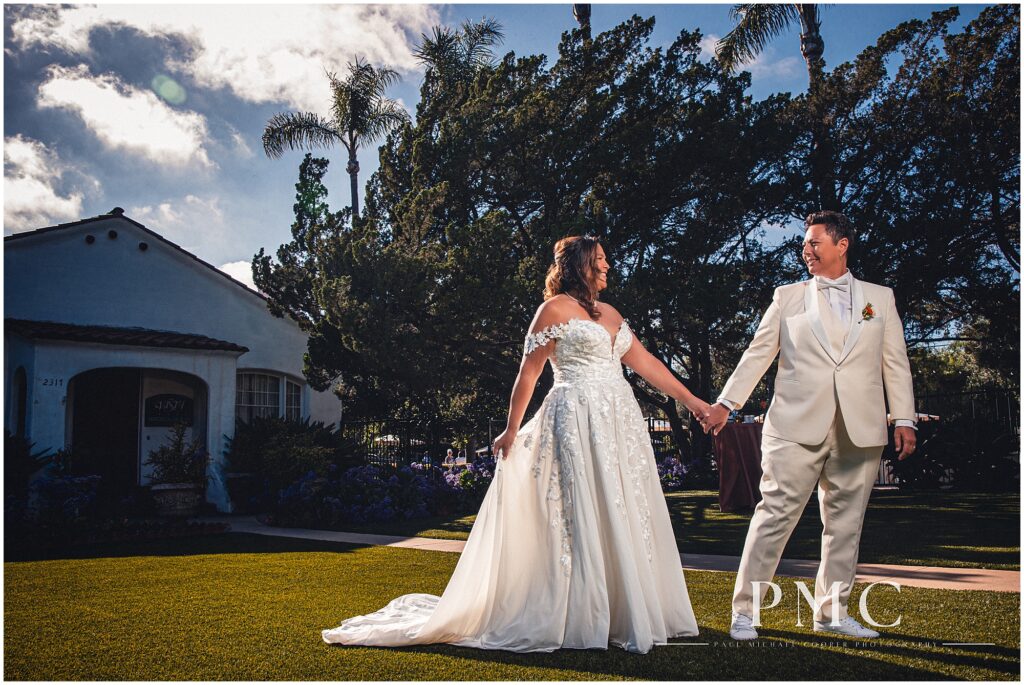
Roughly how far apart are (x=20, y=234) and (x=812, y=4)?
636 inches

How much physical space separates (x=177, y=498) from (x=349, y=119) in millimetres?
13652

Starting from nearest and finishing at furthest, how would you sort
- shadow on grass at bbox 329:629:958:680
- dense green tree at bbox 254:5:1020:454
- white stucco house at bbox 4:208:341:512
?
shadow on grass at bbox 329:629:958:680, white stucco house at bbox 4:208:341:512, dense green tree at bbox 254:5:1020:454

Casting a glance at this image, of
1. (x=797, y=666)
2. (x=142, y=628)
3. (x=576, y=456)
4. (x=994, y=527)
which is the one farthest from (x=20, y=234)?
(x=994, y=527)

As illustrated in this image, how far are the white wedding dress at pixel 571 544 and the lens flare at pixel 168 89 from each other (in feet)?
40.3

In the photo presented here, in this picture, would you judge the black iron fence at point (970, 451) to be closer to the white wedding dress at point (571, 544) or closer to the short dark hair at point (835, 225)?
the short dark hair at point (835, 225)

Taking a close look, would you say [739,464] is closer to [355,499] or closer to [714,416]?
[355,499]

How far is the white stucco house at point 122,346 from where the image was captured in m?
12.3

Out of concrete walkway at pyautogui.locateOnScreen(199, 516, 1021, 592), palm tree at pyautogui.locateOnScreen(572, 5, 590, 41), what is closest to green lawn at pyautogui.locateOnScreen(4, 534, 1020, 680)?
concrete walkway at pyautogui.locateOnScreen(199, 516, 1021, 592)

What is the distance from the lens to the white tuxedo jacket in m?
3.81

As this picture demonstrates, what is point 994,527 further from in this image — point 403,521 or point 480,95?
point 480,95

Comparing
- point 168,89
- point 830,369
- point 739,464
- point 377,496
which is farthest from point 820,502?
point 168,89

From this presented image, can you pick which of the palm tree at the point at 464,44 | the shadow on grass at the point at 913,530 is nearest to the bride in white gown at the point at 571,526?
the shadow on grass at the point at 913,530

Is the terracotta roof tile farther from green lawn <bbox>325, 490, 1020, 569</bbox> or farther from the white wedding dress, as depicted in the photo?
the white wedding dress

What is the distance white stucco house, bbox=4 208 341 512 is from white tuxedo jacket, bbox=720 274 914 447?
11.8 metres
